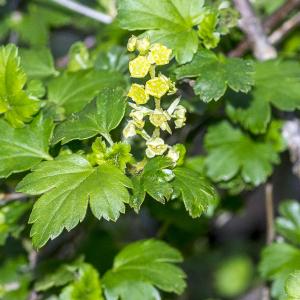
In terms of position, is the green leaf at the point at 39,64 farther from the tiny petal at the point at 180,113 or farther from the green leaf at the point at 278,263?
the green leaf at the point at 278,263

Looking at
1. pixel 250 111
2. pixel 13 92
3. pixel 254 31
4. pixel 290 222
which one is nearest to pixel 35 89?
pixel 13 92

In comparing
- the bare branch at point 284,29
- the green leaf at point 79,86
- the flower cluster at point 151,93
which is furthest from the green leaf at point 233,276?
the flower cluster at point 151,93

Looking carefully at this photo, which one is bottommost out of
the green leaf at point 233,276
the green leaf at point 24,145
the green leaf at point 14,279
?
the green leaf at point 233,276

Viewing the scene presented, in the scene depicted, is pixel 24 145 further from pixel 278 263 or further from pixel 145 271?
pixel 278 263

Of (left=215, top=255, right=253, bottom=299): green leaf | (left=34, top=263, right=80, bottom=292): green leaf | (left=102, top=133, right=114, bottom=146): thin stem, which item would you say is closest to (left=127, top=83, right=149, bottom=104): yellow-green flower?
(left=102, top=133, right=114, bottom=146): thin stem

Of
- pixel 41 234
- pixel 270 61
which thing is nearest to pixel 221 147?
pixel 270 61

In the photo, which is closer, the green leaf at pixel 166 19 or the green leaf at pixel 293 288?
the green leaf at pixel 293 288
